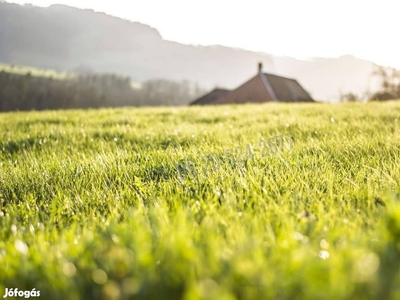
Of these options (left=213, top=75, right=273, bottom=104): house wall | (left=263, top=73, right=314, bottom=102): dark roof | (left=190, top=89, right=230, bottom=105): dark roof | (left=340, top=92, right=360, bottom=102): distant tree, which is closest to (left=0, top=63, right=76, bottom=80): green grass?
(left=190, top=89, right=230, bottom=105): dark roof

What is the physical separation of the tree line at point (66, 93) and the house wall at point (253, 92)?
24232 mm

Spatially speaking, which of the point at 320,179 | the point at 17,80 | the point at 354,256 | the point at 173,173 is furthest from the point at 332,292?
the point at 17,80

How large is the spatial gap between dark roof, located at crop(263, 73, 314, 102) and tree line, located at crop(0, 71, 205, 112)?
89.2 ft

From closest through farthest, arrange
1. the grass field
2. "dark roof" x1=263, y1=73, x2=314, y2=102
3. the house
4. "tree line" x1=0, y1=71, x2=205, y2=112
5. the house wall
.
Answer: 1. the grass field
2. the house
3. the house wall
4. "dark roof" x1=263, y1=73, x2=314, y2=102
5. "tree line" x1=0, y1=71, x2=205, y2=112

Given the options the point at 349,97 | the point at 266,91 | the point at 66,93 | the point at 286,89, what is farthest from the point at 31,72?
the point at 349,97

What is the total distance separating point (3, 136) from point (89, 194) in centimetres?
462

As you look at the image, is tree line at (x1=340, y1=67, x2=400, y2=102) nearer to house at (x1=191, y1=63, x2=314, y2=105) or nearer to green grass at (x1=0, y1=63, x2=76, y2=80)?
house at (x1=191, y1=63, x2=314, y2=105)

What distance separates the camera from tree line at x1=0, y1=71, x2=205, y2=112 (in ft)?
199

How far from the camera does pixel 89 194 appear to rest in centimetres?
317

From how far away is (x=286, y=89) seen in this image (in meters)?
46.2

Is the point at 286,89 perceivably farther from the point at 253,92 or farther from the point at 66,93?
the point at 66,93

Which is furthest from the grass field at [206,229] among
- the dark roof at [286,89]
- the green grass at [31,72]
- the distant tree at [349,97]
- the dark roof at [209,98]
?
the green grass at [31,72]

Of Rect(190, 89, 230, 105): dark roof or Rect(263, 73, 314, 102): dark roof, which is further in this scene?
Rect(190, 89, 230, 105): dark roof

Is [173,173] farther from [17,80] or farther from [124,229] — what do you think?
[17,80]
